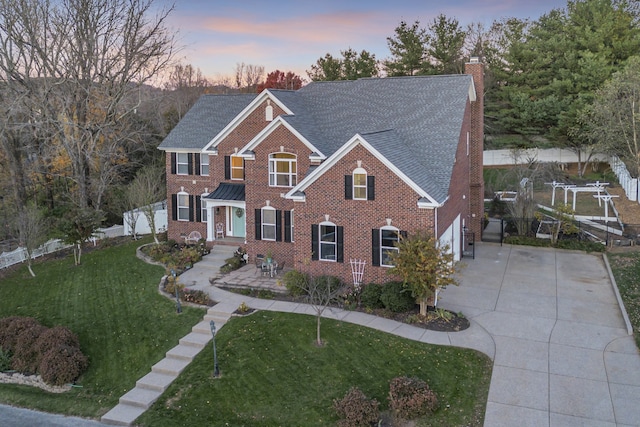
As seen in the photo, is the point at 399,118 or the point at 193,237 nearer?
the point at 399,118

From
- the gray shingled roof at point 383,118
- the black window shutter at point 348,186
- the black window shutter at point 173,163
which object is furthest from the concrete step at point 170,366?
the black window shutter at point 173,163

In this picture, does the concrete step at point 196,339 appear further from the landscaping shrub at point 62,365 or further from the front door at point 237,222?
the front door at point 237,222

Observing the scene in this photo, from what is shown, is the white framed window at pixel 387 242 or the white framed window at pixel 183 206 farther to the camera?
the white framed window at pixel 183 206

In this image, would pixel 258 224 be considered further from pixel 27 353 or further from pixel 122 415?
pixel 122 415

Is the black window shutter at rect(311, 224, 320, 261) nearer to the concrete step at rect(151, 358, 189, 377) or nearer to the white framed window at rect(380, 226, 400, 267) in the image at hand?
the white framed window at rect(380, 226, 400, 267)

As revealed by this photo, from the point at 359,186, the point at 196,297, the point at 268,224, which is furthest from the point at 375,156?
the point at 196,297

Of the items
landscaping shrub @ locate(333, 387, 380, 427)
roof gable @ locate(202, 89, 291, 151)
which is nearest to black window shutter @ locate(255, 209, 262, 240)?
roof gable @ locate(202, 89, 291, 151)
